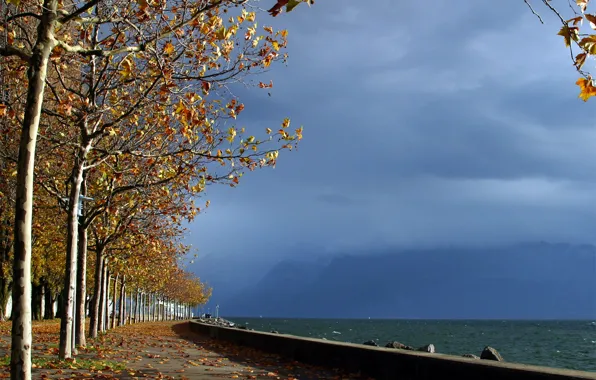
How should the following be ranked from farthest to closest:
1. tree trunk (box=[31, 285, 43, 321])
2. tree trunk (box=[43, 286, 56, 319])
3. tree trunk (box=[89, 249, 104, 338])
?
tree trunk (box=[43, 286, 56, 319])
tree trunk (box=[31, 285, 43, 321])
tree trunk (box=[89, 249, 104, 338])

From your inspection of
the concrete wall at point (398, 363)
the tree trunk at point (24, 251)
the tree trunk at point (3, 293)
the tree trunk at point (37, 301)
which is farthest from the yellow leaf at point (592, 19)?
the tree trunk at point (37, 301)

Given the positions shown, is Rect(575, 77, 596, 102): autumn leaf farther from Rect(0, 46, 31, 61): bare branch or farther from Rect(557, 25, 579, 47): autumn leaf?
Rect(0, 46, 31, 61): bare branch

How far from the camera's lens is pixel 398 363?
12.3 metres

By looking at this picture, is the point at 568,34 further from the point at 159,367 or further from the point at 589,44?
the point at 159,367

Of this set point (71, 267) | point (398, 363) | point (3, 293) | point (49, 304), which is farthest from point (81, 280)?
point (49, 304)

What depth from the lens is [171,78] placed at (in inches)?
519

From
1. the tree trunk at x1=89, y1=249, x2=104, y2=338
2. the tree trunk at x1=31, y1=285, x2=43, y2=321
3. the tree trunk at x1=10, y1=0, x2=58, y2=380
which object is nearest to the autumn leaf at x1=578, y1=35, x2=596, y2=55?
the tree trunk at x1=10, y1=0, x2=58, y2=380

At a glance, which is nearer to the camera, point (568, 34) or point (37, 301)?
point (568, 34)

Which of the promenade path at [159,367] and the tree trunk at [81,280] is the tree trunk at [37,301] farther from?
the tree trunk at [81,280]

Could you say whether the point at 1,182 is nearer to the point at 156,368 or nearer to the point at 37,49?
the point at 156,368

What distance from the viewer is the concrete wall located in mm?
9368

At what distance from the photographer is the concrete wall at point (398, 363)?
9368mm

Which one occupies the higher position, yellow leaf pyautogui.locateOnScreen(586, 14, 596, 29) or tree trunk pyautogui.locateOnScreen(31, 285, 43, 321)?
yellow leaf pyautogui.locateOnScreen(586, 14, 596, 29)

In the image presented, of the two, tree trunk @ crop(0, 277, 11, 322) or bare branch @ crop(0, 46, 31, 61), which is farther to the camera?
tree trunk @ crop(0, 277, 11, 322)
